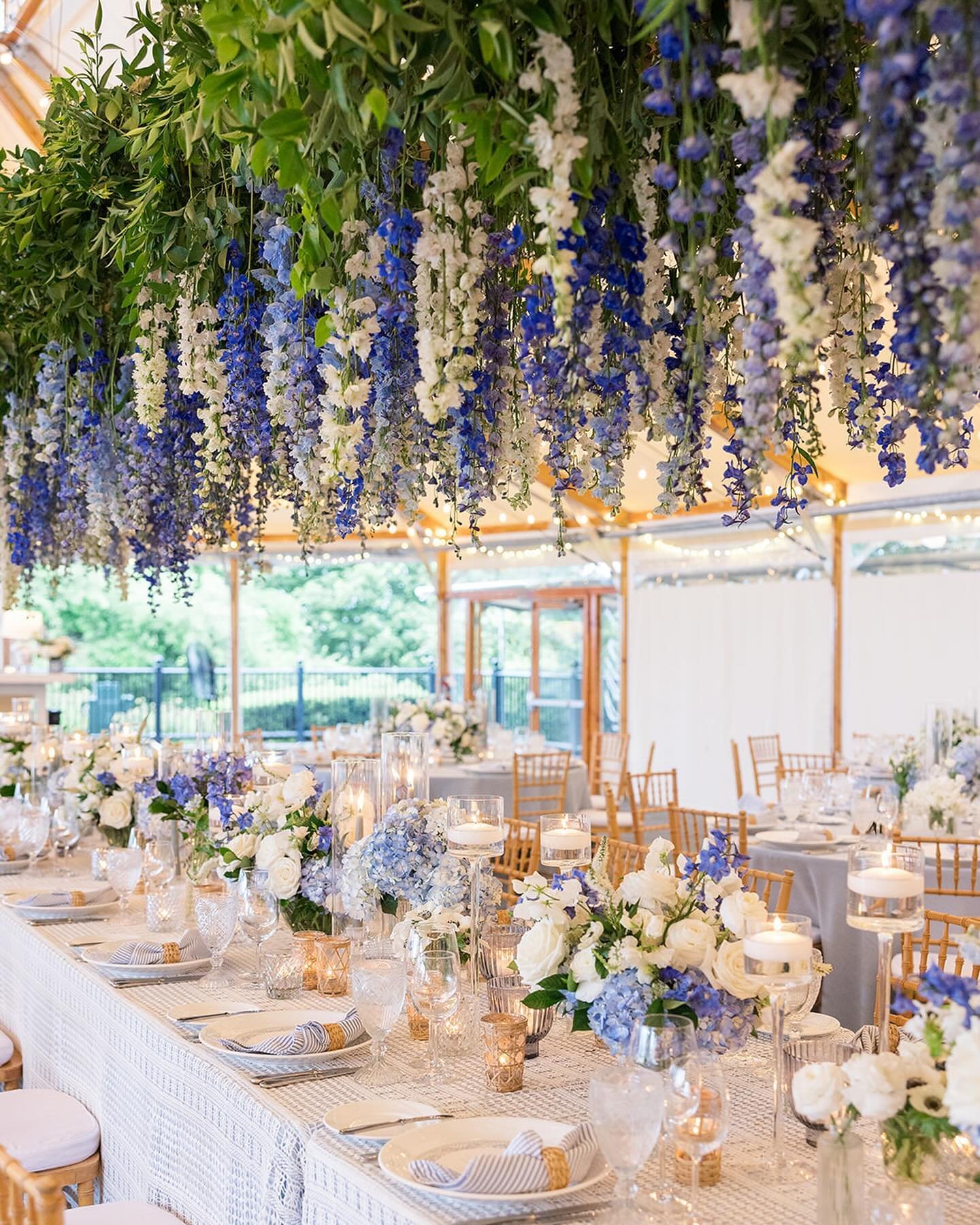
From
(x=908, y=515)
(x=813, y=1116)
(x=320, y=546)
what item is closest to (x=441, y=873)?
(x=813, y=1116)

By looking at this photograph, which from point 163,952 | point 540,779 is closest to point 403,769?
point 163,952

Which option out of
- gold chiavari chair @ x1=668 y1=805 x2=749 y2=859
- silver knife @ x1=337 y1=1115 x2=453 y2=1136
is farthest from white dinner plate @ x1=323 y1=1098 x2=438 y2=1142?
gold chiavari chair @ x1=668 y1=805 x2=749 y2=859

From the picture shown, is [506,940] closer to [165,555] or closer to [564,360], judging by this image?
[564,360]

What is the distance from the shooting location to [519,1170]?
178 centimetres

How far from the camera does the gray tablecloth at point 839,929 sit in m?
4.72

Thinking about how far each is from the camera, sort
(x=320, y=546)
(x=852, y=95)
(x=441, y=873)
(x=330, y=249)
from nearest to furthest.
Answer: (x=852, y=95)
(x=330, y=249)
(x=441, y=873)
(x=320, y=546)

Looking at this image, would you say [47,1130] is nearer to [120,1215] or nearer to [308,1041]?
[120,1215]

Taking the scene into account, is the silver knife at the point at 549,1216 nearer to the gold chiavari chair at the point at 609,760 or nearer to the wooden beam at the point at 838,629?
the gold chiavari chair at the point at 609,760

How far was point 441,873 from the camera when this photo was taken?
2.80 m

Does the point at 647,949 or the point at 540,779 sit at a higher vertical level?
the point at 647,949

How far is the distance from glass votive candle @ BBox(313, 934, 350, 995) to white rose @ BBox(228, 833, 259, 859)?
379 mm

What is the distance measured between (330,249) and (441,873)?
1327 mm

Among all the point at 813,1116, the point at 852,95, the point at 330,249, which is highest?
the point at 852,95

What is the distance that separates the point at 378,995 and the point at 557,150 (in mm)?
1395
